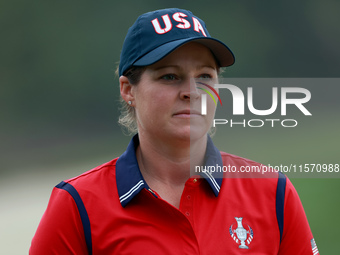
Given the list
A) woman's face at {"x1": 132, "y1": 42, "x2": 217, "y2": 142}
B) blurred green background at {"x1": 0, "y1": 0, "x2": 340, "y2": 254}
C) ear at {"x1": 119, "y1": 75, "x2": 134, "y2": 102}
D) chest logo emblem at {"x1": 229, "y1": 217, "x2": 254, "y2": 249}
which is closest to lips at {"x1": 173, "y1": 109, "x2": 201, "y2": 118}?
woman's face at {"x1": 132, "y1": 42, "x2": 217, "y2": 142}

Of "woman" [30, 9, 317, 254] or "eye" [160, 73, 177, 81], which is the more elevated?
"eye" [160, 73, 177, 81]

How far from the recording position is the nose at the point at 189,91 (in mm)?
1326

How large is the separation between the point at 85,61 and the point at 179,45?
6122 mm

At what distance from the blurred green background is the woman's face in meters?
4.69

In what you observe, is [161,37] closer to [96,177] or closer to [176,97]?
[176,97]

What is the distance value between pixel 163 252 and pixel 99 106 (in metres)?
5.90

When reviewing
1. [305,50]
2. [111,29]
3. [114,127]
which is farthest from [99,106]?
[305,50]

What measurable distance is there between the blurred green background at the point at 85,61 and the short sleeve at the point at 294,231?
4598 millimetres

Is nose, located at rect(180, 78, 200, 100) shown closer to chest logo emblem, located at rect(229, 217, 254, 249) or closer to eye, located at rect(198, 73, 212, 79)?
eye, located at rect(198, 73, 212, 79)

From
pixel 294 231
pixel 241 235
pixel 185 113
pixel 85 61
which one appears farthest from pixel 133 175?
pixel 85 61

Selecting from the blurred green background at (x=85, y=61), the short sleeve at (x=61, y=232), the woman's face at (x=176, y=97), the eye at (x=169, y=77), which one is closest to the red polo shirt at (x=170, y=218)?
the short sleeve at (x=61, y=232)

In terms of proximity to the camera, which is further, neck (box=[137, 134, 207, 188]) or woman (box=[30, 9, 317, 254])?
neck (box=[137, 134, 207, 188])

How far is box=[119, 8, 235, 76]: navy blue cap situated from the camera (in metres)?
1.37

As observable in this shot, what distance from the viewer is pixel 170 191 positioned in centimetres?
142
